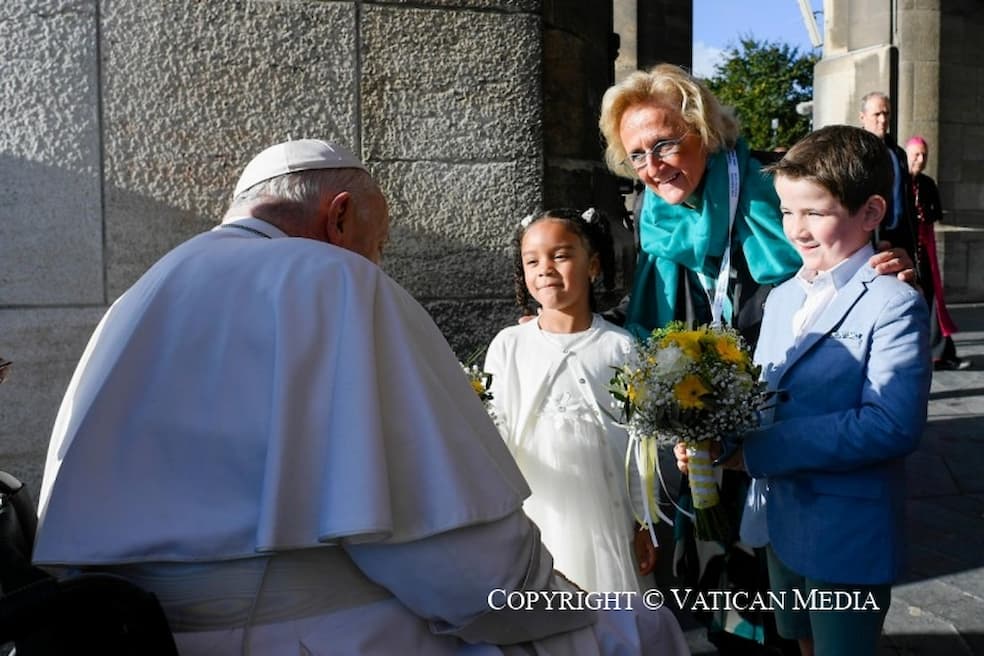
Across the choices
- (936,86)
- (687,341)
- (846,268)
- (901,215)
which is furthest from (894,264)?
(936,86)

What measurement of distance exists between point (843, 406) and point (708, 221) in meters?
0.78

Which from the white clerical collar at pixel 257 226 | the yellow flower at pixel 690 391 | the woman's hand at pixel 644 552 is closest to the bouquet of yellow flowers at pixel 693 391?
the yellow flower at pixel 690 391

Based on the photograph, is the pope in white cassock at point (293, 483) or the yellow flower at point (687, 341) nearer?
the pope in white cassock at point (293, 483)

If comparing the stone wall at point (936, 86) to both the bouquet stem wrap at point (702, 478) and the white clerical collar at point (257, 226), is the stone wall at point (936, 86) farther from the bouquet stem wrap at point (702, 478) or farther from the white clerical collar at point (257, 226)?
the white clerical collar at point (257, 226)

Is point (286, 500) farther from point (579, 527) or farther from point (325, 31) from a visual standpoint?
point (325, 31)

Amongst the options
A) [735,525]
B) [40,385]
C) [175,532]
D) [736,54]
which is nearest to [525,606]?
[175,532]

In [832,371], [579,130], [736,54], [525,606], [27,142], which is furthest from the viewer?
[736,54]

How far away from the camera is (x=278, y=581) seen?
1.71 meters

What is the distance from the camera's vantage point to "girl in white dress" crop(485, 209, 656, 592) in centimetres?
317

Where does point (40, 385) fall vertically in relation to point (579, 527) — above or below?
above

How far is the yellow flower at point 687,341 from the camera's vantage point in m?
2.49

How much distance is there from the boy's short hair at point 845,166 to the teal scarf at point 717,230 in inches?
15.4

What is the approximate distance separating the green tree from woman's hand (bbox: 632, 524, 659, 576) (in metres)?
35.6

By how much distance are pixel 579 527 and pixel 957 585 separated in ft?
5.83
